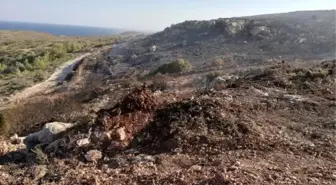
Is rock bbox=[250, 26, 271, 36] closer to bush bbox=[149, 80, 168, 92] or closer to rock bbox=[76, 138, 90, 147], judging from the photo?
bush bbox=[149, 80, 168, 92]

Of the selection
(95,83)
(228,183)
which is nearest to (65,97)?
(95,83)

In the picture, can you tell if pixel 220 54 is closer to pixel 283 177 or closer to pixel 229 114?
pixel 229 114

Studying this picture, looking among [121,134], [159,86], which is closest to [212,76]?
[159,86]

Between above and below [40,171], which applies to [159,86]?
below

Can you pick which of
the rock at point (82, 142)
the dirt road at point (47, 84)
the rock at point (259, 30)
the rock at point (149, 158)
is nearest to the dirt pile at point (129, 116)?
the rock at point (82, 142)

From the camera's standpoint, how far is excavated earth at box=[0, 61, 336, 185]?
6992 millimetres

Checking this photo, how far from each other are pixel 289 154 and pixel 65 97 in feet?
38.3

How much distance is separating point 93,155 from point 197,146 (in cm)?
194

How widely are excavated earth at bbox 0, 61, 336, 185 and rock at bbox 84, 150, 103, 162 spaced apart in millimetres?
76

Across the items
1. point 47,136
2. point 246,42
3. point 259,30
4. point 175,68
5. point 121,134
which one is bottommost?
point 175,68

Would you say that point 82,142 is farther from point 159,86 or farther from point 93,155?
point 159,86

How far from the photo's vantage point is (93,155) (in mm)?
8078

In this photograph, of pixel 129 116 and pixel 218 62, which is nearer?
pixel 129 116

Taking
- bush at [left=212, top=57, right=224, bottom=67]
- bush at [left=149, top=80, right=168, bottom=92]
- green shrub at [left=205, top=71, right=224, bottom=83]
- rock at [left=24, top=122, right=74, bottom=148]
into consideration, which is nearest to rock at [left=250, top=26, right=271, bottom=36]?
bush at [left=212, top=57, right=224, bottom=67]
